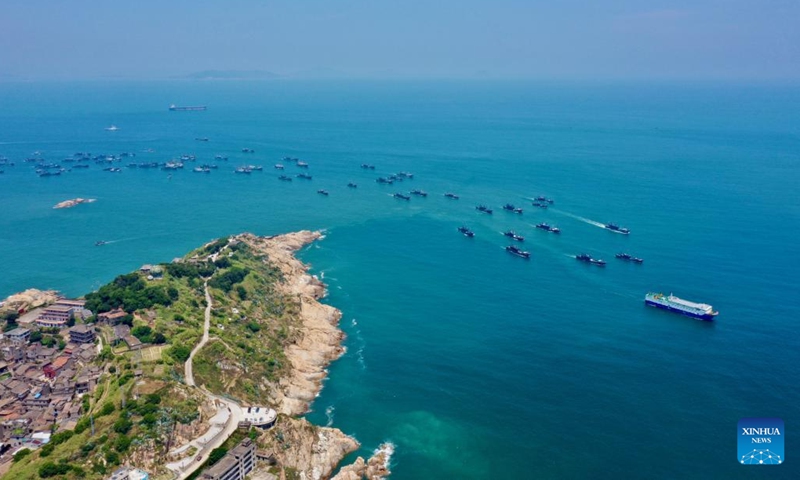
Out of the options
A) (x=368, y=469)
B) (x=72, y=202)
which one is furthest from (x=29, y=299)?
(x=368, y=469)

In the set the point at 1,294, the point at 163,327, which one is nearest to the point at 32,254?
the point at 1,294

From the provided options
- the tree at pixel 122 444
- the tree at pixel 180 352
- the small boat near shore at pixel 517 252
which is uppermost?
the small boat near shore at pixel 517 252

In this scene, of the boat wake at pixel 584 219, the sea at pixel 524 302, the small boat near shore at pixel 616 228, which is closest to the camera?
the sea at pixel 524 302

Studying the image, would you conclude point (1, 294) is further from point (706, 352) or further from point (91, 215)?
point (706, 352)

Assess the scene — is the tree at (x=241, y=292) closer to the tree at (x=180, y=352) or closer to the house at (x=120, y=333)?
the house at (x=120, y=333)

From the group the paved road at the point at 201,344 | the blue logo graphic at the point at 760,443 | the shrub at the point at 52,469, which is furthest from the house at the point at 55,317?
the blue logo graphic at the point at 760,443

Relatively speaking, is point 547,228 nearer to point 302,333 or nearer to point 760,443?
point 302,333
